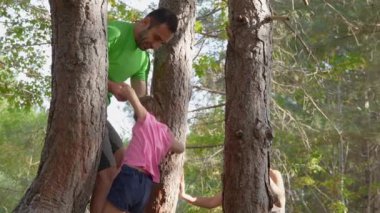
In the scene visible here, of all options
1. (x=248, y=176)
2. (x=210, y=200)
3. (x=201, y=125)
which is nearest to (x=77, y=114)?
(x=248, y=176)

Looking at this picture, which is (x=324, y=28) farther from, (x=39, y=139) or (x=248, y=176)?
(x=248, y=176)

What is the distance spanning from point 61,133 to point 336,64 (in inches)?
342

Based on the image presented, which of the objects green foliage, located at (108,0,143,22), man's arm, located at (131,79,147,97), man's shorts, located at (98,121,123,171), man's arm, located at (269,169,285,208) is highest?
green foliage, located at (108,0,143,22)

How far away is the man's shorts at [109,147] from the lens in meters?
3.81

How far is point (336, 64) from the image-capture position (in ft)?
37.2

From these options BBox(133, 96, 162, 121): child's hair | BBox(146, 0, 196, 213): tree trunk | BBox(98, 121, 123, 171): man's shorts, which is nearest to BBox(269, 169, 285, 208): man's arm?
BBox(146, 0, 196, 213): tree trunk

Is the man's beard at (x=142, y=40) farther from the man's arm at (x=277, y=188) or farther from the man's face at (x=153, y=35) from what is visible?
the man's arm at (x=277, y=188)

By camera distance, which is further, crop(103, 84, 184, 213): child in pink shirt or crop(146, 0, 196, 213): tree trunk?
crop(146, 0, 196, 213): tree trunk

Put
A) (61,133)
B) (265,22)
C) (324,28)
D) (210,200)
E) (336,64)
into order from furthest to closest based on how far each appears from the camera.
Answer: (324,28) < (336,64) < (210,200) < (265,22) < (61,133)

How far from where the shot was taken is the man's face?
13.4 ft

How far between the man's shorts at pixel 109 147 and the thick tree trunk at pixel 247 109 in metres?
0.70

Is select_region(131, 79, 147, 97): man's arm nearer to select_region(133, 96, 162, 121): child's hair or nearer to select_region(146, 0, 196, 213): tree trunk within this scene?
select_region(133, 96, 162, 121): child's hair

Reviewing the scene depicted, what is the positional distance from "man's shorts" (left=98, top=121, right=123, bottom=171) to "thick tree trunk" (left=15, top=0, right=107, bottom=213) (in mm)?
313

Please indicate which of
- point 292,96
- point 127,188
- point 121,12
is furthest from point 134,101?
point 292,96
